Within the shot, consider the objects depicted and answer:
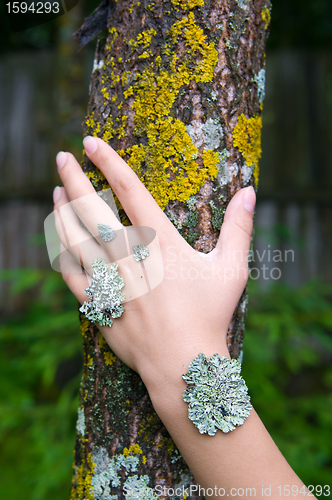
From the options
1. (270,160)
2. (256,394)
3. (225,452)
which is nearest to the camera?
(225,452)

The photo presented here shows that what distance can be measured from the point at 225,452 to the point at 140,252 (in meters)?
0.50

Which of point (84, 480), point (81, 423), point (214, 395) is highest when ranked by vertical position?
point (214, 395)

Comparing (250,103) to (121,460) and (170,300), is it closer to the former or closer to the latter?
(170,300)

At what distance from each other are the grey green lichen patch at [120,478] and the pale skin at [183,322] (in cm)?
18

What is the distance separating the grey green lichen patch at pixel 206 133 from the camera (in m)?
0.89

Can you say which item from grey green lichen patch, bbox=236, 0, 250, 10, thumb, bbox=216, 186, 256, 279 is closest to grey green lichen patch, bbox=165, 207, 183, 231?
thumb, bbox=216, 186, 256, 279

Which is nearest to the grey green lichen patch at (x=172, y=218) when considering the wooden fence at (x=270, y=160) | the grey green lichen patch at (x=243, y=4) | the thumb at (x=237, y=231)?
the thumb at (x=237, y=231)

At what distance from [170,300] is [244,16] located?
2.66ft

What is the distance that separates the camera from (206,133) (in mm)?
892

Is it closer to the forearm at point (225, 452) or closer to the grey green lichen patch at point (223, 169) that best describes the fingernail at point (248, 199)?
the grey green lichen patch at point (223, 169)

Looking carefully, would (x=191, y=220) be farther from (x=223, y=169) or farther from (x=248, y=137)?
(x=248, y=137)

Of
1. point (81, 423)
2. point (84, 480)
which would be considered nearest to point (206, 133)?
point (81, 423)

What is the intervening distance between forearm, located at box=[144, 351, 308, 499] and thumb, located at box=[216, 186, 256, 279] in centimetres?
25

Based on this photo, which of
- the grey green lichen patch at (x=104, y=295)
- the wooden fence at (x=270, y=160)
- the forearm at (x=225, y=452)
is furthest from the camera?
the wooden fence at (x=270, y=160)
